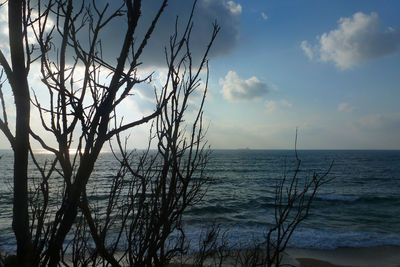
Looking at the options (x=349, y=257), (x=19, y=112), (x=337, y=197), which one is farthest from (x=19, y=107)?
(x=337, y=197)

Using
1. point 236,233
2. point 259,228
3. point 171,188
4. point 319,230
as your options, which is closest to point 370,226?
point 319,230

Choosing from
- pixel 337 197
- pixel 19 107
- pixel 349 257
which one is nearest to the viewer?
pixel 19 107

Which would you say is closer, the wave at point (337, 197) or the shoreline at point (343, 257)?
the shoreline at point (343, 257)

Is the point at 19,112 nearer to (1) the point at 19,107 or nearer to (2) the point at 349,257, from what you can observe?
(1) the point at 19,107

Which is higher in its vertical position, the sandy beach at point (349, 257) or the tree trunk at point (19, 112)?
the tree trunk at point (19, 112)

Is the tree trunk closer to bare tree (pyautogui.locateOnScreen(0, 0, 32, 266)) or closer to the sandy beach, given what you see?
bare tree (pyautogui.locateOnScreen(0, 0, 32, 266))

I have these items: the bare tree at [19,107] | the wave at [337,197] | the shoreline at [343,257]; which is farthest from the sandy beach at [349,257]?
the wave at [337,197]

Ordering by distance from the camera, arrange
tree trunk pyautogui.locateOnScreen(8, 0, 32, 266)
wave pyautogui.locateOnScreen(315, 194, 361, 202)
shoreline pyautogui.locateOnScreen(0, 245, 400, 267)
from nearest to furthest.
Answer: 1. tree trunk pyautogui.locateOnScreen(8, 0, 32, 266)
2. shoreline pyautogui.locateOnScreen(0, 245, 400, 267)
3. wave pyautogui.locateOnScreen(315, 194, 361, 202)

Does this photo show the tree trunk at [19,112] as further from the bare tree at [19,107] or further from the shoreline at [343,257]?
the shoreline at [343,257]

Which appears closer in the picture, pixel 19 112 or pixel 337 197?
pixel 19 112

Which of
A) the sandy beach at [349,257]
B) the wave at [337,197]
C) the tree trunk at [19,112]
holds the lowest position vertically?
the wave at [337,197]

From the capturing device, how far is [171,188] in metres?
1.21

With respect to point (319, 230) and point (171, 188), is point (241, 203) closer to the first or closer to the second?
point (319, 230)

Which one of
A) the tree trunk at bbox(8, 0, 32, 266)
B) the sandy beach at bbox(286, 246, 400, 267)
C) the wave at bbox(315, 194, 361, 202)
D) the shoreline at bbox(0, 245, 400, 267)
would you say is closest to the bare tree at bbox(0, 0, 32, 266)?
the tree trunk at bbox(8, 0, 32, 266)
